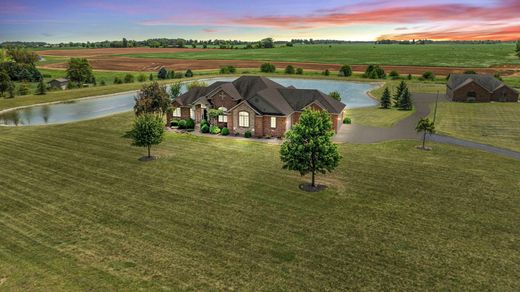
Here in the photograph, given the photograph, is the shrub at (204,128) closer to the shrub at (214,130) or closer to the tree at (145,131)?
the shrub at (214,130)

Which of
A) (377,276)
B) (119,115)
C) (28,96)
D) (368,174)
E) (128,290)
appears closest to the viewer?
(128,290)

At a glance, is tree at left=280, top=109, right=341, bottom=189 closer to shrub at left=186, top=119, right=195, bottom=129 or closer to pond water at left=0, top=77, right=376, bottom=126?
shrub at left=186, top=119, right=195, bottom=129

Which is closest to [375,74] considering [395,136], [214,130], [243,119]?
[395,136]

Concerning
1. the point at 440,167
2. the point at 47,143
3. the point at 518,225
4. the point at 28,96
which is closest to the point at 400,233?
the point at 518,225

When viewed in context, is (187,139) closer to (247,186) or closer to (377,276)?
(247,186)

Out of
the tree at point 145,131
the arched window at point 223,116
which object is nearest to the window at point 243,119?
the arched window at point 223,116

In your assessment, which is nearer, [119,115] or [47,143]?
[47,143]

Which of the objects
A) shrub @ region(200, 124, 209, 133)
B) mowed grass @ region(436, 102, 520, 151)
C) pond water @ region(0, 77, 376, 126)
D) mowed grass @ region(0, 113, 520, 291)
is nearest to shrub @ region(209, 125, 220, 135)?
shrub @ region(200, 124, 209, 133)
